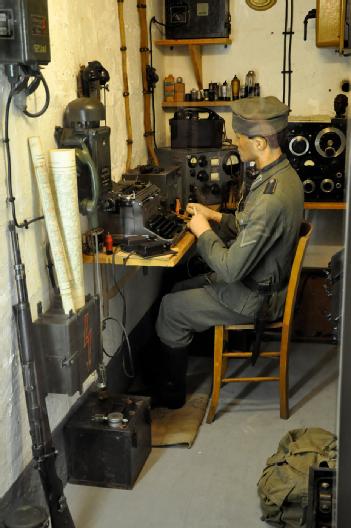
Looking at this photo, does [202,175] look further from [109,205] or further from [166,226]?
[109,205]

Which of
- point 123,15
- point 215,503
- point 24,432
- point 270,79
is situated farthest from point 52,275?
point 270,79

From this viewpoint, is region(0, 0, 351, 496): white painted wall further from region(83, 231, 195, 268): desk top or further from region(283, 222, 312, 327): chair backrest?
region(283, 222, 312, 327): chair backrest

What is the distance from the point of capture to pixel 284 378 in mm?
3191

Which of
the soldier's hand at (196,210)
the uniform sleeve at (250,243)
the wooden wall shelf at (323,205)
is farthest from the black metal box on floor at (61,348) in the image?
the wooden wall shelf at (323,205)

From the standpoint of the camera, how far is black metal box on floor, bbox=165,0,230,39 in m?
4.02

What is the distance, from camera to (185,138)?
3918 mm

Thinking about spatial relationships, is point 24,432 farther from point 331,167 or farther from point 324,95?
point 324,95

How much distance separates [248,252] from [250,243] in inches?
1.5

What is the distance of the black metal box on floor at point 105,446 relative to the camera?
2.69 m

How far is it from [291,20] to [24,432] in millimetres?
2973

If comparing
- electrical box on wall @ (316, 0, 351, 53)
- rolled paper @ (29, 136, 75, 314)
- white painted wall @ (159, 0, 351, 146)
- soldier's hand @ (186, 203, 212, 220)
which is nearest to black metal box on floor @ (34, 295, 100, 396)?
rolled paper @ (29, 136, 75, 314)

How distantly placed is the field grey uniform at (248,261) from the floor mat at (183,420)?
1.10 feet

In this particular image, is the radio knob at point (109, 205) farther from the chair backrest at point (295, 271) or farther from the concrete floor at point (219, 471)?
the concrete floor at point (219, 471)

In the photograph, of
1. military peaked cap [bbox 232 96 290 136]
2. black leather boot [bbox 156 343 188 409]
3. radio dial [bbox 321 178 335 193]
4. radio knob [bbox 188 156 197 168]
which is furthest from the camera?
radio dial [bbox 321 178 335 193]
